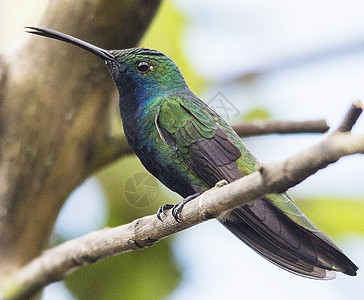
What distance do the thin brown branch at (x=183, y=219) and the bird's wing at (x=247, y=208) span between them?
37cm

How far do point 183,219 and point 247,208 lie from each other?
0.37 m

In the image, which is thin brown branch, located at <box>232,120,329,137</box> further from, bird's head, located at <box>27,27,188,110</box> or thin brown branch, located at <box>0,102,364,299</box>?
thin brown branch, located at <box>0,102,364,299</box>

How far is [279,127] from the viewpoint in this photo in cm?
350

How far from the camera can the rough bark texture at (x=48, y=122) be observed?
3701 millimetres

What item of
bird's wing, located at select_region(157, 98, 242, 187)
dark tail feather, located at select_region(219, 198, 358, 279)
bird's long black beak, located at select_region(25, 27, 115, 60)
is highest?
bird's long black beak, located at select_region(25, 27, 115, 60)

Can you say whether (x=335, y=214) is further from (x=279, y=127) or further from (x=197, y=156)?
(x=197, y=156)

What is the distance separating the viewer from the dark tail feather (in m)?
2.56

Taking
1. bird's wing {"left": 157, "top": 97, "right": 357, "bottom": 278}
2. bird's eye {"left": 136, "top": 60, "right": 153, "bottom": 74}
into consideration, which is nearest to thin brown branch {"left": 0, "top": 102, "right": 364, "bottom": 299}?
bird's wing {"left": 157, "top": 97, "right": 357, "bottom": 278}

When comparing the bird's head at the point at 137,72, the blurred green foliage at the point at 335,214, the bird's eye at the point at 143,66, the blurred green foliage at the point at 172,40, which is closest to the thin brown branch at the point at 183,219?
the bird's head at the point at 137,72

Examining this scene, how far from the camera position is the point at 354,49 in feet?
13.4

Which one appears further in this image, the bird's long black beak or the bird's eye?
the bird's eye

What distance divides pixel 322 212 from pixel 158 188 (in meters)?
1.17

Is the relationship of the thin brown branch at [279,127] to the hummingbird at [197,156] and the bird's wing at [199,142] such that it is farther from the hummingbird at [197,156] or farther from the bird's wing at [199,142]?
the bird's wing at [199,142]

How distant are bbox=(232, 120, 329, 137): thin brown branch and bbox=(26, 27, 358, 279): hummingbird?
0.42 m
